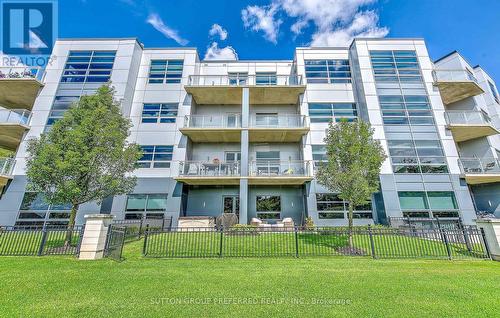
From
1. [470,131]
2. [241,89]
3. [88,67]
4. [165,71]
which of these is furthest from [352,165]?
[88,67]

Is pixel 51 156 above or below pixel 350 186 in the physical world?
above

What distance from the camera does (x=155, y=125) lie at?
1834cm

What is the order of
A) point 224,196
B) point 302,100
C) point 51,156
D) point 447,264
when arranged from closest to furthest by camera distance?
point 447,264 < point 51,156 < point 224,196 < point 302,100

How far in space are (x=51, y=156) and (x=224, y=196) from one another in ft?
35.2

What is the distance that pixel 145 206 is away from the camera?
54.1ft

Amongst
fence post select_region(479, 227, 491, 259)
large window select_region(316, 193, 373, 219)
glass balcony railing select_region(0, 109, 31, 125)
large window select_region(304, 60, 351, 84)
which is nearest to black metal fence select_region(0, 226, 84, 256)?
glass balcony railing select_region(0, 109, 31, 125)

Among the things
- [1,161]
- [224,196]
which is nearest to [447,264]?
[224,196]

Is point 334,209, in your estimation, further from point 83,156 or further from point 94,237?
point 83,156

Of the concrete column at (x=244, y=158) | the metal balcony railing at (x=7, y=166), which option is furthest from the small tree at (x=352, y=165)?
the metal balcony railing at (x=7, y=166)

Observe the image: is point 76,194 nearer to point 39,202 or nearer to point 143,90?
point 39,202

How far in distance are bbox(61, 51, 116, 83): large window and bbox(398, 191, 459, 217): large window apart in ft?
79.5

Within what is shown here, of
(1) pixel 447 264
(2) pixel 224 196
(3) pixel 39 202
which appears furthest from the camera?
(2) pixel 224 196

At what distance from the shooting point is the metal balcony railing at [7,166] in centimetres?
1542

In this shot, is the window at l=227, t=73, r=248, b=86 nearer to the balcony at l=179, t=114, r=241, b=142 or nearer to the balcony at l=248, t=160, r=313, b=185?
the balcony at l=179, t=114, r=241, b=142
